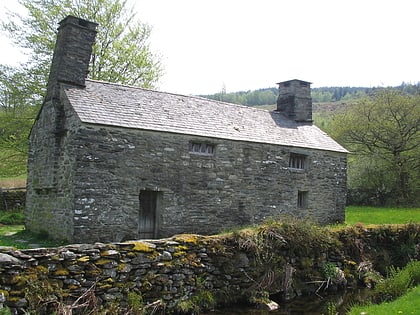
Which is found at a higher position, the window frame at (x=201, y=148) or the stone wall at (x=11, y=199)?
the window frame at (x=201, y=148)

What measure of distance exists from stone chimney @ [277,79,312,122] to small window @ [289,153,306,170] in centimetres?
355

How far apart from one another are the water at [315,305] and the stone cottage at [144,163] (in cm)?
365

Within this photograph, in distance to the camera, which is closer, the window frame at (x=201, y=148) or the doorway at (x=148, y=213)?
the doorway at (x=148, y=213)

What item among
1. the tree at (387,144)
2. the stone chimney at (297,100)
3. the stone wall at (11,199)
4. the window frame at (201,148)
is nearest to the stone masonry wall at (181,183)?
the window frame at (201,148)

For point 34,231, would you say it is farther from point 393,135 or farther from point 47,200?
point 393,135

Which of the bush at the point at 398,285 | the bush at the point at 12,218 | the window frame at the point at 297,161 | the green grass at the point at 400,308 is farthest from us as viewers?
the window frame at the point at 297,161

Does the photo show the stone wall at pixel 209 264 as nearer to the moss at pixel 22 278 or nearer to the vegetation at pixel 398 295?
the moss at pixel 22 278

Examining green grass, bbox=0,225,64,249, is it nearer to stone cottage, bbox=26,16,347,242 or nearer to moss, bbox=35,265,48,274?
stone cottage, bbox=26,16,347,242

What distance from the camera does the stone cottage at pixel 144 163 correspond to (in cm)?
1224

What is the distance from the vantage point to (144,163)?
13.2 metres

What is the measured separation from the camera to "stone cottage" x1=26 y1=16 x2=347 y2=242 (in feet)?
40.2

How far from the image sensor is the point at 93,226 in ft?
39.3

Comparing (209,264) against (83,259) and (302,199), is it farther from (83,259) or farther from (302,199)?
(302,199)

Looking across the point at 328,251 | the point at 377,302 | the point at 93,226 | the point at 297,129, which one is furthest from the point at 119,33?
the point at 377,302
